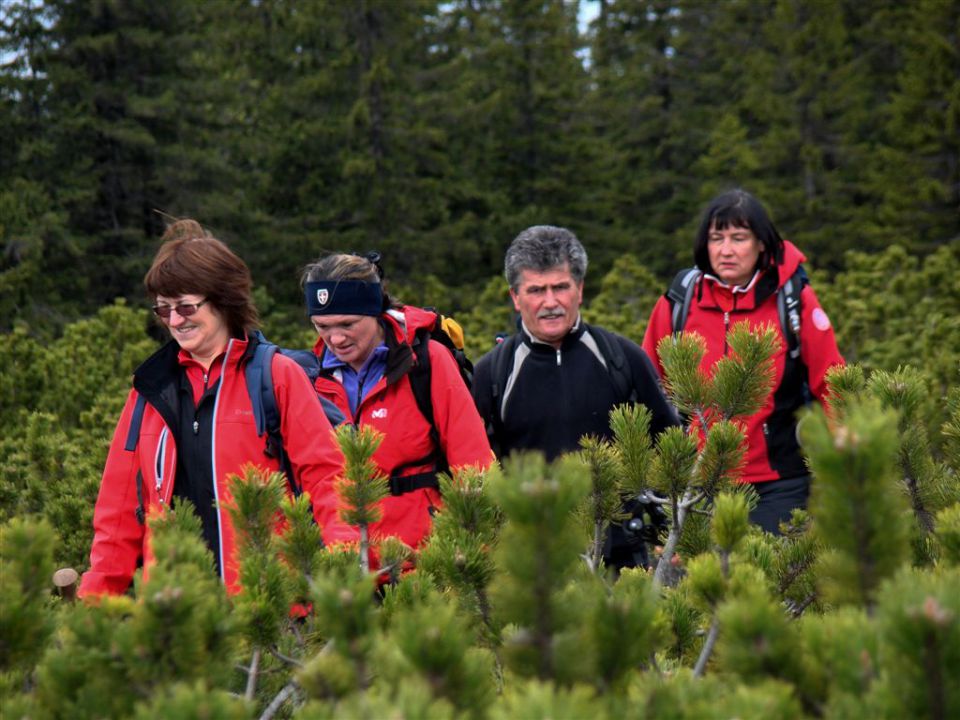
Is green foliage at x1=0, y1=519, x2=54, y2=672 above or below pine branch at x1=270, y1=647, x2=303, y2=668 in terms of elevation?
above

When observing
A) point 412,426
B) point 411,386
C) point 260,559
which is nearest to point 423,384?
point 411,386

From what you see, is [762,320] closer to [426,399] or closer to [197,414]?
[426,399]

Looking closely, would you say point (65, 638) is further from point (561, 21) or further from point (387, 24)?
point (561, 21)

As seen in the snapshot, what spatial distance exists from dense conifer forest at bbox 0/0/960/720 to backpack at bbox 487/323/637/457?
53.9 inches

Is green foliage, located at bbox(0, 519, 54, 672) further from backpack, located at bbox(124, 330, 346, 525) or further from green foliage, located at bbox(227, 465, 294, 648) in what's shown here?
backpack, located at bbox(124, 330, 346, 525)

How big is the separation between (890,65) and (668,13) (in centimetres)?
807

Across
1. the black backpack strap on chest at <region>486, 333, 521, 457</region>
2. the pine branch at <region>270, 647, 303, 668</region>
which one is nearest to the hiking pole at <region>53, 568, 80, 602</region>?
the pine branch at <region>270, 647, 303, 668</region>

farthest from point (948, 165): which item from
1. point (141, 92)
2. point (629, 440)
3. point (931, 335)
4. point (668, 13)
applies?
point (629, 440)

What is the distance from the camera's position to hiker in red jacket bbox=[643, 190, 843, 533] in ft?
17.3

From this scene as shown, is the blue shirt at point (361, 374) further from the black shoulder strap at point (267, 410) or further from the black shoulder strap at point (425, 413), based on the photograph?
the black shoulder strap at point (267, 410)

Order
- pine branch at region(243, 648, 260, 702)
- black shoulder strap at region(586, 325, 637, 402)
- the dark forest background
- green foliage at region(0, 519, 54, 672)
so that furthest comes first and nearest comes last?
1. the dark forest background
2. black shoulder strap at region(586, 325, 637, 402)
3. pine branch at region(243, 648, 260, 702)
4. green foliage at region(0, 519, 54, 672)

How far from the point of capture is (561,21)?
33.7m

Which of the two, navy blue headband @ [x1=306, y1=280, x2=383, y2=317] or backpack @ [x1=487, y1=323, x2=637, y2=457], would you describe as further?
backpack @ [x1=487, y1=323, x2=637, y2=457]

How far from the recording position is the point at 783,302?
5.40 meters
